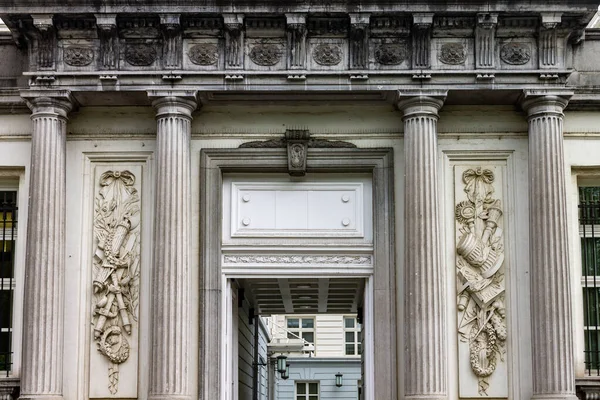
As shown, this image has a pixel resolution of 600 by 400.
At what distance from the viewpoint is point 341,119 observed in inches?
746

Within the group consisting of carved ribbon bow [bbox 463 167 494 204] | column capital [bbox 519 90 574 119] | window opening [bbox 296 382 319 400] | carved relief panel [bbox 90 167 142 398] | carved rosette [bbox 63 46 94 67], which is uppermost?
carved rosette [bbox 63 46 94 67]

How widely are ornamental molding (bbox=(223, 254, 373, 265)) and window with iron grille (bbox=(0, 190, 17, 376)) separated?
11.9 ft

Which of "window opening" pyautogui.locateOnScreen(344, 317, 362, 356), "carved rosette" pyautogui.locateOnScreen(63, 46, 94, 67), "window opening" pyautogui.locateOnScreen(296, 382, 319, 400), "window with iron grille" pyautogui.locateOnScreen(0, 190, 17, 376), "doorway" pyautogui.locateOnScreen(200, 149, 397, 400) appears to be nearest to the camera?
"carved rosette" pyautogui.locateOnScreen(63, 46, 94, 67)

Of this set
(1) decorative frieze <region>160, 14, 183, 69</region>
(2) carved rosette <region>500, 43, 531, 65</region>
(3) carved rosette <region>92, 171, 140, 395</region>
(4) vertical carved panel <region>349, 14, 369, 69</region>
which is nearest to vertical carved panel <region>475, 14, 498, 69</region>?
(2) carved rosette <region>500, 43, 531, 65</region>

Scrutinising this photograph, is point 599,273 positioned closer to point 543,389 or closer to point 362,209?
point 543,389

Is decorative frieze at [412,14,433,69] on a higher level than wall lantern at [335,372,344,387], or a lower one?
higher

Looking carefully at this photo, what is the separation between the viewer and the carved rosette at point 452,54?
18.2m

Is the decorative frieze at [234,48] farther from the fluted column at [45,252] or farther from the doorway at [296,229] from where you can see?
the fluted column at [45,252]

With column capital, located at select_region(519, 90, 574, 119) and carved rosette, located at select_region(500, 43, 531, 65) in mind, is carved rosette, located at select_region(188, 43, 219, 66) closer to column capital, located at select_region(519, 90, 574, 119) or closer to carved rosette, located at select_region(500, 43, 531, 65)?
carved rosette, located at select_region(500, 43, 531, 65)

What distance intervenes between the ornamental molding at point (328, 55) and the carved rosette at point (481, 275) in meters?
2.80

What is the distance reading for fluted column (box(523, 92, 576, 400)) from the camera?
17.4 m

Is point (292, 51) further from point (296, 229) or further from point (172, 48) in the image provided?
point (296, 229)

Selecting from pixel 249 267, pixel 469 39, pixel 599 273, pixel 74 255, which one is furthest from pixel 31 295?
pixel 599 273

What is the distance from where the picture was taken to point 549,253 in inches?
695
